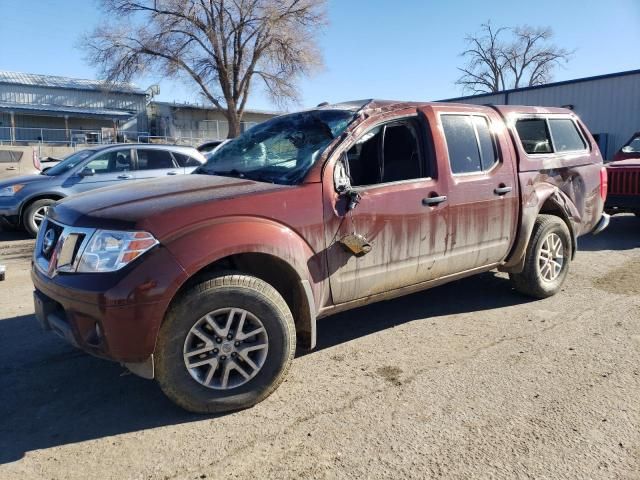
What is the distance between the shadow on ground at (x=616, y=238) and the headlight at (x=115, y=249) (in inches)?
278

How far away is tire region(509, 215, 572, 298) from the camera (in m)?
5.03

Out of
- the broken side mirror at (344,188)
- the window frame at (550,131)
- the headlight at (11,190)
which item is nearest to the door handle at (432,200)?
the broken side mirror at (344,188)

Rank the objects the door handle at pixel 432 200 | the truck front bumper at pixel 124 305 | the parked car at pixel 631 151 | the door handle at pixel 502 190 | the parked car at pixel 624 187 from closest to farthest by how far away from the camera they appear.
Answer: the truck front bumper at pixel 124 305, the door handle at pixel 432 200, the door handle at pixel 502 190, the parked car at pixel 624 187, the parked car at pixel 631 151

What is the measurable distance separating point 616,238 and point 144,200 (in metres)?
8.32

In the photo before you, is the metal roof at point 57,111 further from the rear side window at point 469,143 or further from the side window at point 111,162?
the rear side window at point 469,143

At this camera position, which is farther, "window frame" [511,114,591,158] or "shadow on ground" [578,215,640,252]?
"shadow on ground" [578,215,640,252]

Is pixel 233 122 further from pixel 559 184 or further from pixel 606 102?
pixel 559 184

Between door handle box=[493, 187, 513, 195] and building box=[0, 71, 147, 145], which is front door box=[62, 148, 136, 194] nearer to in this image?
door handle box=[493, 187, 513, 195]

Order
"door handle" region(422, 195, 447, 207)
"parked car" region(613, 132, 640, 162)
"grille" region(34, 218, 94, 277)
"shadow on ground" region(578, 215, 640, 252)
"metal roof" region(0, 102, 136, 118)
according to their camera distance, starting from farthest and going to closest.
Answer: "metal roof" region(0, 102, 136, 118) < "parked car" region(613, 132, 640, 162) < "shadow on ground" region(578, 215, 640, 252) < "door handle" region(422, 195, 447, 207) < "grille" region(34, 218, 94, 277)

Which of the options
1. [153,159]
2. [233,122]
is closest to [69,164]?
[153,159]

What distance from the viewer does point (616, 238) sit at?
881 centimetres

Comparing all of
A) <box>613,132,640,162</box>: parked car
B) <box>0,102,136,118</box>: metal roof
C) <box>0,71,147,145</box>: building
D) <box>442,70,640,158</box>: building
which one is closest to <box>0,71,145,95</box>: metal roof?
<box>0,71,147,145</box>: building

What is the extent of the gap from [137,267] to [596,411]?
279 cm

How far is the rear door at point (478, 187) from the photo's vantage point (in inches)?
168
